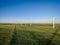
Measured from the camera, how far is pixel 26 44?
666 cm

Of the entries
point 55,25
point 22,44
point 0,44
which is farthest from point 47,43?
point 55,25

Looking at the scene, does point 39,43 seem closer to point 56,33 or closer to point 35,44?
point 35,44

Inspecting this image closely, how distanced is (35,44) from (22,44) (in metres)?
0.69

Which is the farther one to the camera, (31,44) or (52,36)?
(52,36)

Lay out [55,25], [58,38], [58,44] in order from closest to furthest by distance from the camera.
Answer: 1. [58,44]
2. [58,38]
3. [55,25]

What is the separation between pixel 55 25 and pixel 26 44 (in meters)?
3.97

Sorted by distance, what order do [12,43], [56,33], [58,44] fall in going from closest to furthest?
[58,44]
[12,43]
[56,33]

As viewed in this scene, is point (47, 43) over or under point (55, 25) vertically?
under

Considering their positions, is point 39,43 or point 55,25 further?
point 55,25

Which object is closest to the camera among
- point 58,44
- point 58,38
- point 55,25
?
point 58,44

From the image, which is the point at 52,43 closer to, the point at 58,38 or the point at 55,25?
the point at 58,38

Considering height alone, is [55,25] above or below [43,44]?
above

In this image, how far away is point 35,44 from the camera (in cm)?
659

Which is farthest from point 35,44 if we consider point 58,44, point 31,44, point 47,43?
point 58,44
